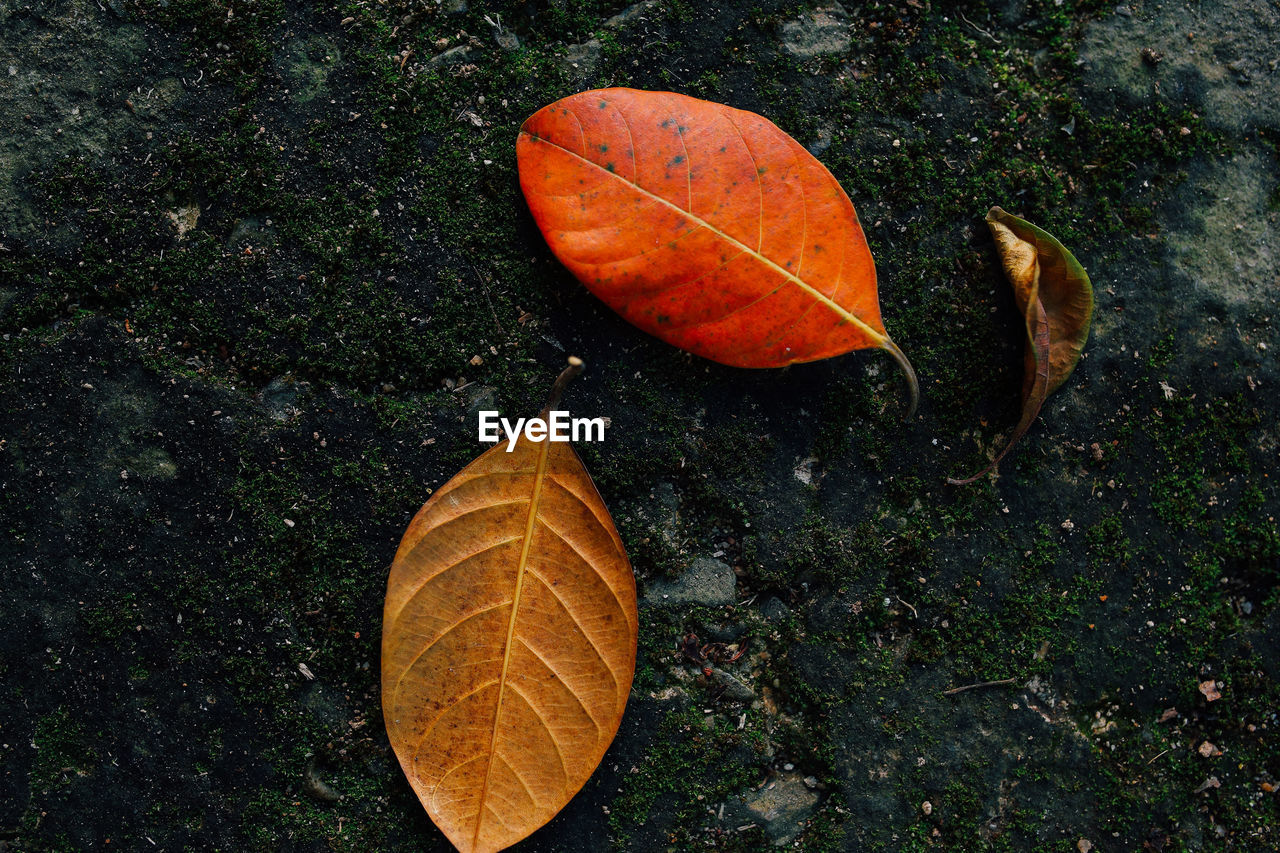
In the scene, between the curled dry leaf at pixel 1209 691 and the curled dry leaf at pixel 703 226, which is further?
the curled dry leaf at pixel 1209 691

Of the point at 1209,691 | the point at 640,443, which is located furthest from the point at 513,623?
the point at 1209,691

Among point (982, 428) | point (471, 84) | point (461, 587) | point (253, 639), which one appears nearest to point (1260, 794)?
point (982, 428)

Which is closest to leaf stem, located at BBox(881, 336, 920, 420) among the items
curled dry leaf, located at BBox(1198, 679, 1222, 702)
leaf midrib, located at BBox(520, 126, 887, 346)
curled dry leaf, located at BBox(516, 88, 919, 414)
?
curled dry leaf, located at BBox(516, 88, 919, 414)

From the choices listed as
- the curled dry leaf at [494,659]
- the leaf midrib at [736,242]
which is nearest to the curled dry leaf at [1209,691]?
the leaf midrib at [736,242]

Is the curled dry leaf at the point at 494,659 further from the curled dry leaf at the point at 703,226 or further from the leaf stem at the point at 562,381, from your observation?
the curled dry leaf at the point at 703,226

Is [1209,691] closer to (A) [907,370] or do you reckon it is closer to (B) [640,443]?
(A) [907,370]

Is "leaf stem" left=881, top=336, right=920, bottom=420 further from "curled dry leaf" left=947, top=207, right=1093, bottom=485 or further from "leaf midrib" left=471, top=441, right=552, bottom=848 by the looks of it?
"leaf midrib" left=471, top=441, right=552, bottom=848
